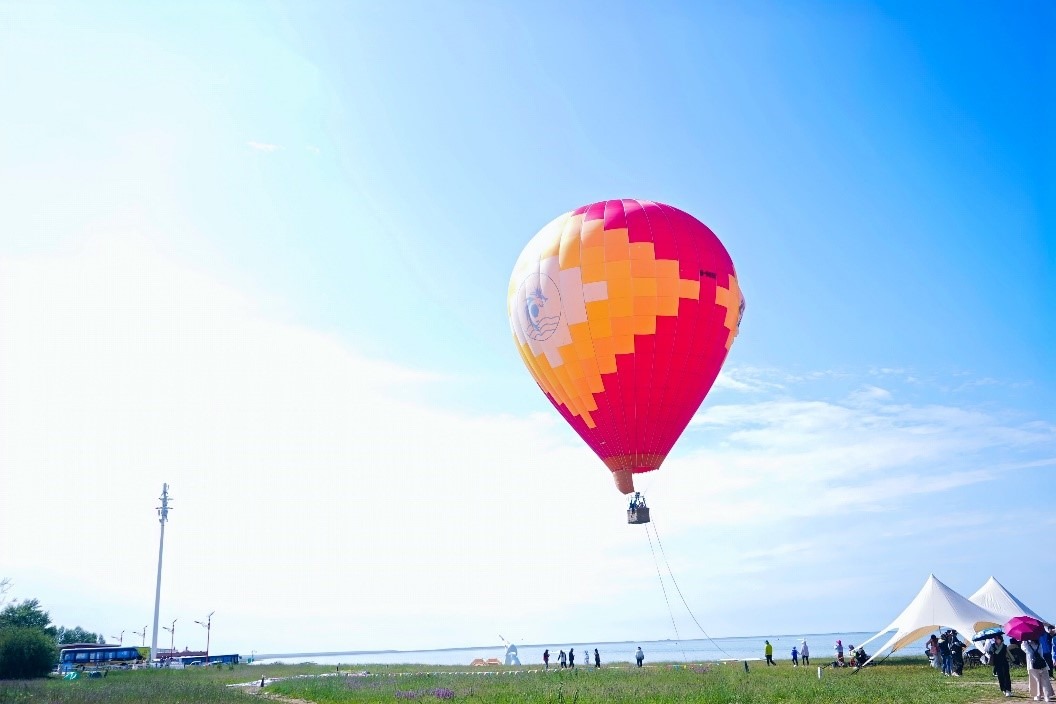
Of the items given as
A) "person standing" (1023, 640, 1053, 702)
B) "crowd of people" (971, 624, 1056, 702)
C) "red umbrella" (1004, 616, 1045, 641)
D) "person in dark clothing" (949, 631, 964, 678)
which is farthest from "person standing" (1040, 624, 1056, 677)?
"person standing" (1023, 640, 1053, 702)

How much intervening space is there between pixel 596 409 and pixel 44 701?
21.6 meters

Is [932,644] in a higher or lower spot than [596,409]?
Result: lower

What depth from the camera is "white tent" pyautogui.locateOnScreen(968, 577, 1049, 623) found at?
122 ft

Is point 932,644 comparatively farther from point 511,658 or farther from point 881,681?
point 511,658

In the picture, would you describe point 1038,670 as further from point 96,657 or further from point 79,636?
point 79,636

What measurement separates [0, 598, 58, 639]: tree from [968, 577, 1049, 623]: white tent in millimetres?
81710

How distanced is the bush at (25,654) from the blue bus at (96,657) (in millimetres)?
13085

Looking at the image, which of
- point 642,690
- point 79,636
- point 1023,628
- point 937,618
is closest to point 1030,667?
point 1023,628

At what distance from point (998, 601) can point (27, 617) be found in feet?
284

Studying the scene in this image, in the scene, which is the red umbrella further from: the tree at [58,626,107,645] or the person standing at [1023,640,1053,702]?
the tree at [58,626,107,645]

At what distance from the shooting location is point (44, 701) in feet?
89.7

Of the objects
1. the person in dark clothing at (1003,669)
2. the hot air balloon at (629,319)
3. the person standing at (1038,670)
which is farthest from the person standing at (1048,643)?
the hot air balloon at (629,319)

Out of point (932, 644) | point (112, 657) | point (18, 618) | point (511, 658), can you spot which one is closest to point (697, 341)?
point (932, 644)

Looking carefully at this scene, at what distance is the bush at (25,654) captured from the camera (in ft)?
175
